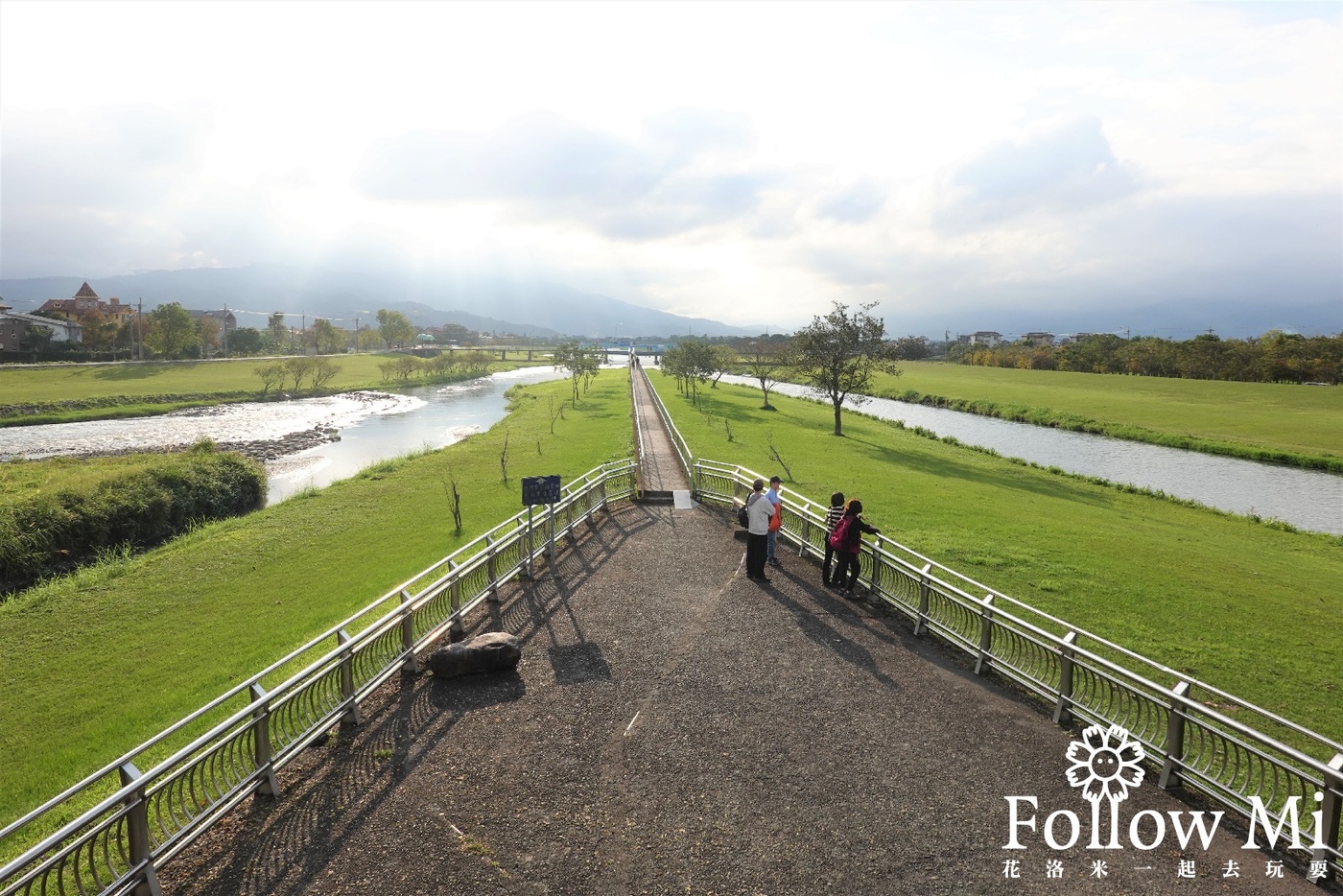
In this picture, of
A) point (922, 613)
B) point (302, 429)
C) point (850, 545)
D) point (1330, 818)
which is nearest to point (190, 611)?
point (850, 545)

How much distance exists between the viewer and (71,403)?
62.2 m

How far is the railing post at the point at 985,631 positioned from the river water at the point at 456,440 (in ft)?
99.2

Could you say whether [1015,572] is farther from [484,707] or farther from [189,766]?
[189,766]

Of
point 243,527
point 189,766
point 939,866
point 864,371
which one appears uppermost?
point 864,371

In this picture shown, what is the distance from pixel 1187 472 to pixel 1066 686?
140 ft

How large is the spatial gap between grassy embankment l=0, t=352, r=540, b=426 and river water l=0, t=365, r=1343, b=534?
3.07 metres

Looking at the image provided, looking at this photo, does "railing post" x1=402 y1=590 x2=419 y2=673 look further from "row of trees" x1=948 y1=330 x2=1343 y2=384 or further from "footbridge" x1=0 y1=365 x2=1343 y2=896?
"row of trees" x1=948 y1=330 x2=1343 y2=384

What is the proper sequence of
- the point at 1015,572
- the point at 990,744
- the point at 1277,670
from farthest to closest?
the point at 1015,572 → the point at 1277,670 → the point at 990,744

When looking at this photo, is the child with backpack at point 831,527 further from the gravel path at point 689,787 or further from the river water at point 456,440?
the river water at point 456,440

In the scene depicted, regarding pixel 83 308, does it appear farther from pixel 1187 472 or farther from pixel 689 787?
pixel 1187 472

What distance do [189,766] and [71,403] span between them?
2967 inches

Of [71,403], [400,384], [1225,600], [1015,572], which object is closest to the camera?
[1225,600]

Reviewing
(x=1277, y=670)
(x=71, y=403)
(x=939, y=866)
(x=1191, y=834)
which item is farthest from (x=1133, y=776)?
(x=71, y=403)

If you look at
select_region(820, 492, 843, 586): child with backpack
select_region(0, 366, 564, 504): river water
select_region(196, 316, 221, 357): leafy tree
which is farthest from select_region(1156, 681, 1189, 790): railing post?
select_region(196, 316, 221, 357): leafy tree
